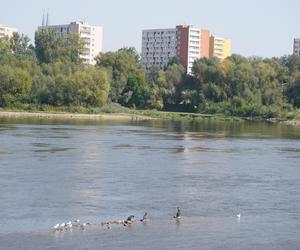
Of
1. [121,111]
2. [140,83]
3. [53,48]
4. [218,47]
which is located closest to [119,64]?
[140,83]

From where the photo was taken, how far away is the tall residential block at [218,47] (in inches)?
6521

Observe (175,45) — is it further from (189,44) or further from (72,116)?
(72,116)

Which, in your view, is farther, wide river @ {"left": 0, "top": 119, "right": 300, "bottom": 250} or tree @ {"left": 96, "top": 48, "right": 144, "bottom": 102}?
tree @ {"left": 96, "top": 48, "right": 144, "bottom": 102}

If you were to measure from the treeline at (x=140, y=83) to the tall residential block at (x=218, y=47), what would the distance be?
5116 centimetres

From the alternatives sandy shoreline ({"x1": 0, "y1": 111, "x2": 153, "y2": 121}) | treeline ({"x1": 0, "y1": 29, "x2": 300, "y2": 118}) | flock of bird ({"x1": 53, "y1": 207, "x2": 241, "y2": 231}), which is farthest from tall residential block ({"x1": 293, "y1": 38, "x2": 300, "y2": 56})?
flock of bird ({"x1": 53, "y1": 207, "x2": 241, "y2": 231})

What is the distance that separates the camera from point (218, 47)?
168000 millimetres

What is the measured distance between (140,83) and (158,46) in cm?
6258

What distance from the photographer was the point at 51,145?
132 ft

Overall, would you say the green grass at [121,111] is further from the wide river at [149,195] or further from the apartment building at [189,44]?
the apartment building at [189,44]

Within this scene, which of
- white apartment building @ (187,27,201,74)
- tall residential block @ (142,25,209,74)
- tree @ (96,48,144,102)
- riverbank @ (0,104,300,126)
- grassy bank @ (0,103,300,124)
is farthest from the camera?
tall residential block @ (142,25,209,74)

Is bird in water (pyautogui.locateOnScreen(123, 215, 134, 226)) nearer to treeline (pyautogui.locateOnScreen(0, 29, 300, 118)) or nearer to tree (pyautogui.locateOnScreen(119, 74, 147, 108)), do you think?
treeline (pyautogui.locateOnScreen(0, 29, 300, 118))

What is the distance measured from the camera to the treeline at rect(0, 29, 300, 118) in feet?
287

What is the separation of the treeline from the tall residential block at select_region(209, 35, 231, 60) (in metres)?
51.2

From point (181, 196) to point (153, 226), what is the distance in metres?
4.78
